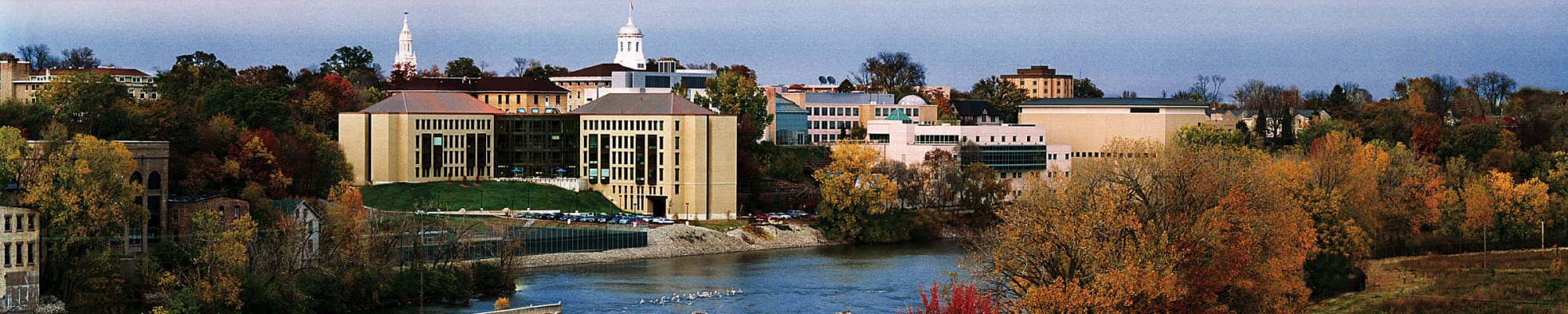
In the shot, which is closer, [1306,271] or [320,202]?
[1306,271]

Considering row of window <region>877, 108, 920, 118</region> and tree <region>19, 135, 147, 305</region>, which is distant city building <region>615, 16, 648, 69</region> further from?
tree <region>19, 135, 147, 305</region>

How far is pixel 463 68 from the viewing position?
14250cm

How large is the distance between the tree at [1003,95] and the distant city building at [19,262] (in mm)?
93740

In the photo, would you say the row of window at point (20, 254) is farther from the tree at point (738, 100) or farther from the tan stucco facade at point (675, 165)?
the tree at point (738, 100)

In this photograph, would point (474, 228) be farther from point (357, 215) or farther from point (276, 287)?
point (276, 287)

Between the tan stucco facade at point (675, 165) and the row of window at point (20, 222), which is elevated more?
the tan stucco facade at point (675, 165)

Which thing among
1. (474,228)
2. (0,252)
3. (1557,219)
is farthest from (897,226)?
(0,252)

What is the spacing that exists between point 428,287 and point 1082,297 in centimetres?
2725

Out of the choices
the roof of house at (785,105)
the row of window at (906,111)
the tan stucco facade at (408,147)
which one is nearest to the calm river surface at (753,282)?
the tan stucco facade at (408,147)

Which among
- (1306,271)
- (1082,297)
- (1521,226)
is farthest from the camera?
(1521,226)

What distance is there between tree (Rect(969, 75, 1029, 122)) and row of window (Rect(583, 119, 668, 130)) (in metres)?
50.6

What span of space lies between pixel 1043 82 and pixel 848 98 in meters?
60.4

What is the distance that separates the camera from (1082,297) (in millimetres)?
46000

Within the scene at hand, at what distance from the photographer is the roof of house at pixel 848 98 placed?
431ft
